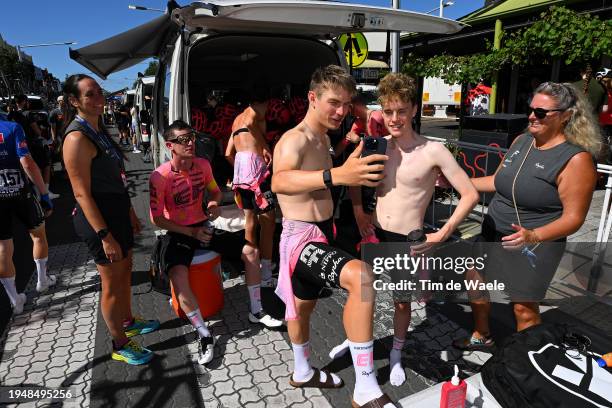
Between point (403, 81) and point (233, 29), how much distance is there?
7.79ft

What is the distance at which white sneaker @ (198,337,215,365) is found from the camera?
3.00 meters

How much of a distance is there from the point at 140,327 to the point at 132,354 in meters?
0.44

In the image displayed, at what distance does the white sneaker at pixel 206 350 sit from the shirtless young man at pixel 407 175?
1.47 metres

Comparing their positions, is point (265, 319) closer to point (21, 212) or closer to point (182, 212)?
point (182, 212)

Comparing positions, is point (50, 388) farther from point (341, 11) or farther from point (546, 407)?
point (341, 11)

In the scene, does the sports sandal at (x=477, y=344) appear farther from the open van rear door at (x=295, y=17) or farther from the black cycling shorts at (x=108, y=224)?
the open van rear door at (x=295, y=17)

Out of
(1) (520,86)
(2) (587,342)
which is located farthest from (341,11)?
(1) (520,86)

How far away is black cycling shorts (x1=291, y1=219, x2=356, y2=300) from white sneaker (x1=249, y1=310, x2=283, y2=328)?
1.10 metres

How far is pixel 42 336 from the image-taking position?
3434mm

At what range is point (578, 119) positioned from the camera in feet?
7.57

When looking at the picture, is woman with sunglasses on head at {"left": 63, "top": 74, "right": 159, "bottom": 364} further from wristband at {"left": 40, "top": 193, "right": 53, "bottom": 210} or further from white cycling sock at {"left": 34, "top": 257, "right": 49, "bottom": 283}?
white cycling sock at {"left": 34, "top": 257, "right": 49, "bottom": 283}

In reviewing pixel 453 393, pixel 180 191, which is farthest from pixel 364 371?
pixel 180 191

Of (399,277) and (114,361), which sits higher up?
(399,277)

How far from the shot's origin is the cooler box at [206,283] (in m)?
3.38
